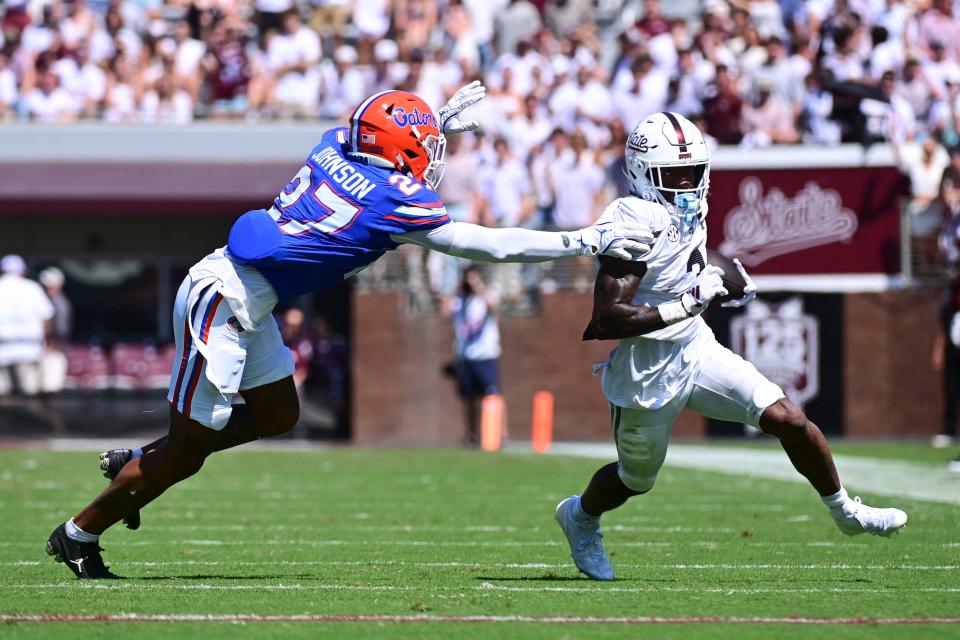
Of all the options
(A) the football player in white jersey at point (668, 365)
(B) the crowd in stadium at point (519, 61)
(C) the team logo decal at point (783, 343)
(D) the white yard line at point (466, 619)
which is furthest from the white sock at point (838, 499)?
(B) the crowd in stadium at point (519, 61)

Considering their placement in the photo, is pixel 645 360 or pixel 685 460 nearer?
pixel 645 360

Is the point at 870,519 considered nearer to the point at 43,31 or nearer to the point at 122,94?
the point at 122,94

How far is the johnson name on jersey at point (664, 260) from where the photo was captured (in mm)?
6195

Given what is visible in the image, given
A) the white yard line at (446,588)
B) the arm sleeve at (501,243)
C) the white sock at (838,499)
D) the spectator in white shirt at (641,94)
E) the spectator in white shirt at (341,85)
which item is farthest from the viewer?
the spectator in white shirt at (341,85)

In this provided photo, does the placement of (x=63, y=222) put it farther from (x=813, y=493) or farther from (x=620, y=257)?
(x=620, y=257)

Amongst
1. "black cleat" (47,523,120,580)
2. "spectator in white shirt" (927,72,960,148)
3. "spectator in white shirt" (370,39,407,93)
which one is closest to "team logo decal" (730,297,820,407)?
"spectator in white shirt" (927,72,960,148)

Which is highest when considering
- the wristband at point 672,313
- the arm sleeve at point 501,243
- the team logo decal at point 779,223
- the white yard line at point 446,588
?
the arm sleeve at point 501,243

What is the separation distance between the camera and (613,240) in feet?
19.2

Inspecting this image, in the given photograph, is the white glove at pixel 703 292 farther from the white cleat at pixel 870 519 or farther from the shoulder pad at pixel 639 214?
the white cleat at pixel 870 519

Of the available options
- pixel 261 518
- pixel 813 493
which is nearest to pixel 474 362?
pixel 813 493

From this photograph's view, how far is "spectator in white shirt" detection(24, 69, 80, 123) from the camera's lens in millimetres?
18047

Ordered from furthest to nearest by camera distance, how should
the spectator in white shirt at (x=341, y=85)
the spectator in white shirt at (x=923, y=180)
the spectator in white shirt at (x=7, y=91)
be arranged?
the spectator in white shirt at (x=7, y=91) → the spectator in white shirt at (x=341, y=85) → the spectator in white shirt at (x=923, y=180)

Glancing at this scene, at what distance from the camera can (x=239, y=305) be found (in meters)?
6.11

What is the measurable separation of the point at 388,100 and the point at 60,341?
456 inches
